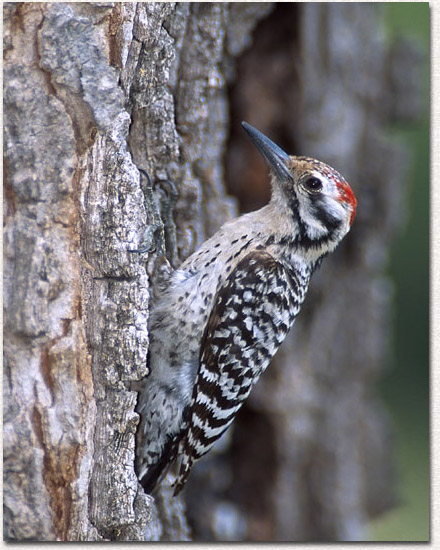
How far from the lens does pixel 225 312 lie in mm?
2545

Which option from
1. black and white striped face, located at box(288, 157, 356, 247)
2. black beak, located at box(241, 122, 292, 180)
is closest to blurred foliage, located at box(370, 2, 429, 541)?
black and white striped face, located at box(288, 157, 356, 247)

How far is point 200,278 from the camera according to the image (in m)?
2.63

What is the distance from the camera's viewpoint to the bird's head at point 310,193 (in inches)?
104

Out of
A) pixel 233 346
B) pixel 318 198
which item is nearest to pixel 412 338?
pixel 318 198

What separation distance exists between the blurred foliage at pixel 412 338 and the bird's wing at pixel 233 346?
33.9 inches

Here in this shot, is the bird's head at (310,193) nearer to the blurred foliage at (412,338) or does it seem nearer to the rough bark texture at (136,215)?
the rough bark texture at (136,215)

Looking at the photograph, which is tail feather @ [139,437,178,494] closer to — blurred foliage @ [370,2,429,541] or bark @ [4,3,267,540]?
bark @ [4,3,267,540]

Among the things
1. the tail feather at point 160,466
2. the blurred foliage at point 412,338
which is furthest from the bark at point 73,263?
the blurred foliage at point 412,338

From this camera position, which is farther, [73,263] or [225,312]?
[225,312]

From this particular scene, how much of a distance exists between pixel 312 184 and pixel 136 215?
0.85 meters

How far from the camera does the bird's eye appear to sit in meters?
2.65

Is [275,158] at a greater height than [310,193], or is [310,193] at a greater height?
[275,158]

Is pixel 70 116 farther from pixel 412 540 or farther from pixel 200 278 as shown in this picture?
pixel 412 540

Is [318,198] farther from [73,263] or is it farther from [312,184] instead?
[73,263]
